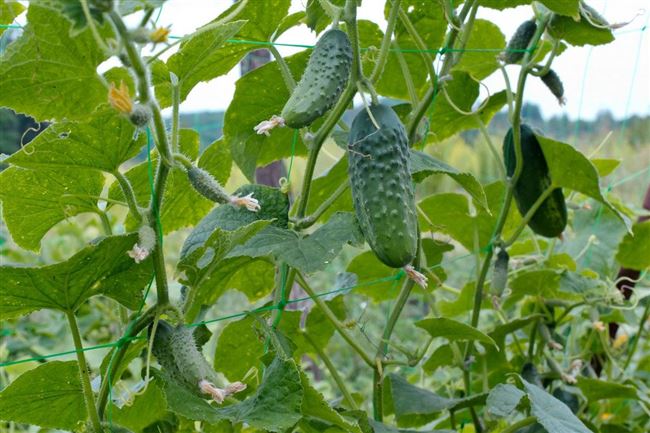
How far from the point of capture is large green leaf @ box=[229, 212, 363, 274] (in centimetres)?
84

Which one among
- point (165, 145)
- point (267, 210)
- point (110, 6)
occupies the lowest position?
point (267, 210)

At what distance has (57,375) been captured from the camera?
0.90 m

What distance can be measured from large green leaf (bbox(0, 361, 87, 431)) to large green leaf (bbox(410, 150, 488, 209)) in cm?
44

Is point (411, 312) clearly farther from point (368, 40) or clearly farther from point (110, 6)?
point (110, 6)

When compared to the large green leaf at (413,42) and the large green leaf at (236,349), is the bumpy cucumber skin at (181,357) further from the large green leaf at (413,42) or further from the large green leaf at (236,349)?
the large green leaf at (413,42)

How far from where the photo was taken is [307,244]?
0.88 m

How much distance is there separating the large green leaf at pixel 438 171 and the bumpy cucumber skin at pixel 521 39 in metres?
0.34

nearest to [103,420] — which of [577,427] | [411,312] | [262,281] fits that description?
[262,281]

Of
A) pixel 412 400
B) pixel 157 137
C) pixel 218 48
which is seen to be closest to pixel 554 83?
pixel 412 400

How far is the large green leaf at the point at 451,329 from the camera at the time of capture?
1.10 metres

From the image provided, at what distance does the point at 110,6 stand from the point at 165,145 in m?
0.18

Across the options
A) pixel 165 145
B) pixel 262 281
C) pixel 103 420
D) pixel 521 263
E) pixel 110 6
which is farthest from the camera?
pixel 521 263

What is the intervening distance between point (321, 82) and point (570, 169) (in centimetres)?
59

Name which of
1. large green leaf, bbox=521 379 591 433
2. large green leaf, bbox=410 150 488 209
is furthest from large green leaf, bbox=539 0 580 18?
large green leaf, bbox=521 379 591 433
